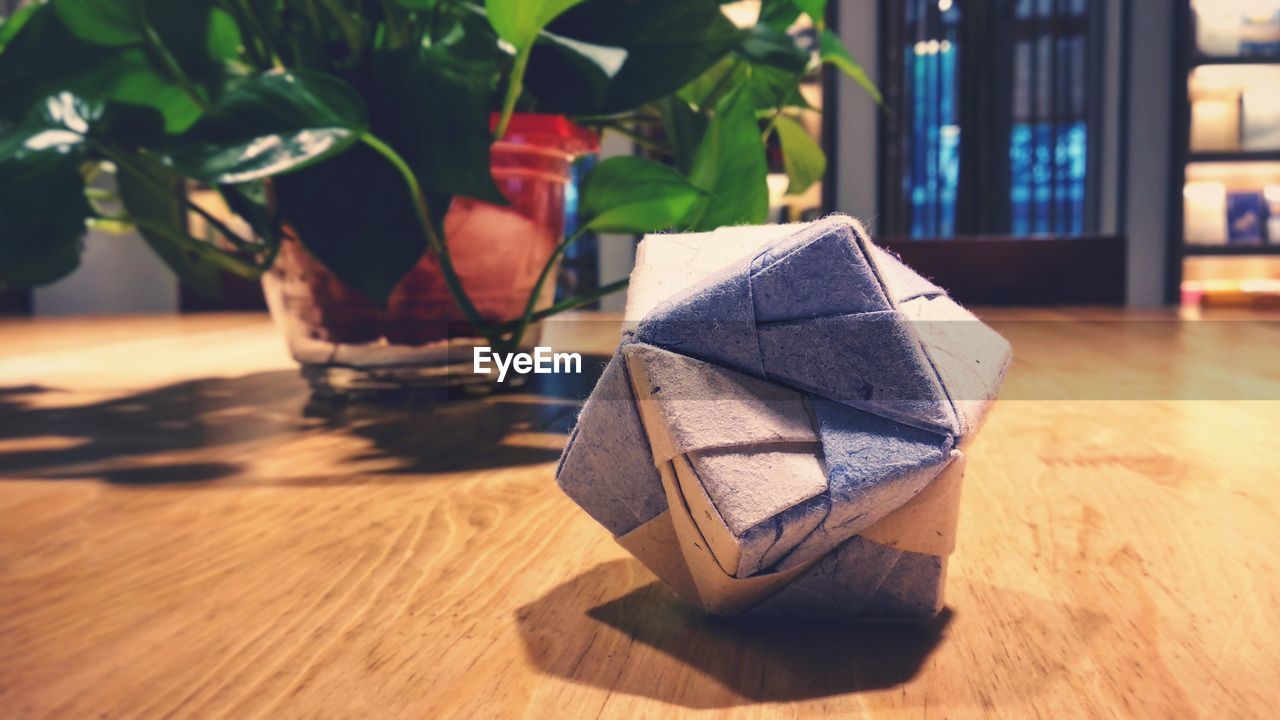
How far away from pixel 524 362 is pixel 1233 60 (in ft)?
12.2

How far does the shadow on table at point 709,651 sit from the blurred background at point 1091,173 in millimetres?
2971

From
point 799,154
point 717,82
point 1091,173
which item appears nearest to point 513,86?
point 717,82

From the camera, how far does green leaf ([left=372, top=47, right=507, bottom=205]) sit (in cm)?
70

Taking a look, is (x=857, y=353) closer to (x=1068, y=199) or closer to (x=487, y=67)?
(x=487, y=67)

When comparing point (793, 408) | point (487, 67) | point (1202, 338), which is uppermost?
point (487, 67)

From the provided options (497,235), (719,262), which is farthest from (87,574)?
(497,235)

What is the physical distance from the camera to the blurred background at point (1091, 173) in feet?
10.7

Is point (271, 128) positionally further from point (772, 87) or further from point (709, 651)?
point (772, 87)

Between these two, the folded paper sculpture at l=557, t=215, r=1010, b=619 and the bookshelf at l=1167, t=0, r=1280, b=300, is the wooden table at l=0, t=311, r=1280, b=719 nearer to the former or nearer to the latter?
the folded paper sculpture at l=557, t=215, r=1010, b=619

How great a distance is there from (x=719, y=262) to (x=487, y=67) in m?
0.49

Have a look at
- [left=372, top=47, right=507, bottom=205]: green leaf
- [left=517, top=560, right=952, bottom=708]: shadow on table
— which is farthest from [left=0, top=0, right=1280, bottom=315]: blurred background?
[left=517, top=560, right=952, bottom=708]: shadow on table

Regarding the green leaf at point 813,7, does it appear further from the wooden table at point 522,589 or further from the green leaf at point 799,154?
the wooden table at point 522,589

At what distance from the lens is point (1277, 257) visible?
376 cm

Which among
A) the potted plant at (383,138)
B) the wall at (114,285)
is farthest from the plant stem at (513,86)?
the wall at (114,285)
